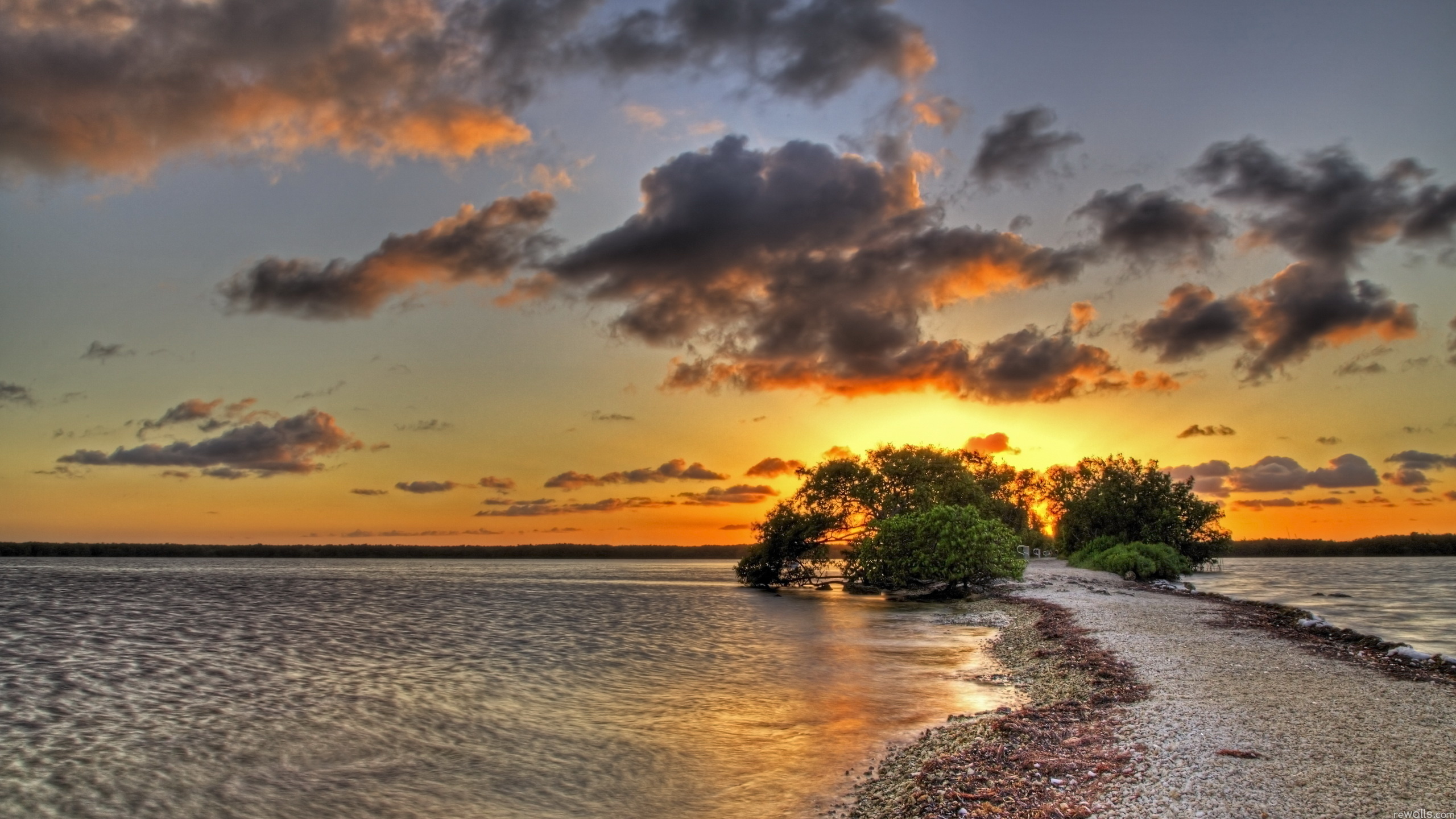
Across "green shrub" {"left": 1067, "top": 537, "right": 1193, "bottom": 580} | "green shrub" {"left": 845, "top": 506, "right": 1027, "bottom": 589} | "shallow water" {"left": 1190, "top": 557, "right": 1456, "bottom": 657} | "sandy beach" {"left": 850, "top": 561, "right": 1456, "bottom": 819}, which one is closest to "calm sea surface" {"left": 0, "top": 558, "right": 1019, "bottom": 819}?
"sandy beach" {"left": 850, "top": 561, "right": 1456, "bottom": 819}

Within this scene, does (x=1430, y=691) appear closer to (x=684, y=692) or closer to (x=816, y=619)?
(x=684, y=692)

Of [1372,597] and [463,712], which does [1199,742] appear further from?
[1372,597]

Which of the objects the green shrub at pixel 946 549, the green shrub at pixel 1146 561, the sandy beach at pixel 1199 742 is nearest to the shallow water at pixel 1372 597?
the green shrub at pixel 1146 561

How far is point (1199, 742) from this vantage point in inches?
417

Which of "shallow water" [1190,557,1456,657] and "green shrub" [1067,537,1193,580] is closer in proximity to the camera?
"shallow water" [1190,557,1456,657]

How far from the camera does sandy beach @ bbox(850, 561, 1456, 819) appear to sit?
27.9ft

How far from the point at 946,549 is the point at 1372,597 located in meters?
23.3

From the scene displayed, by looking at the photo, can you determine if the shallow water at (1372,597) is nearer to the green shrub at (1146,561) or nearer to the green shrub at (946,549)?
the green shrub at (1146,561)

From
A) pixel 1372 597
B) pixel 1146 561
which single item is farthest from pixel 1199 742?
pixel 1146 561

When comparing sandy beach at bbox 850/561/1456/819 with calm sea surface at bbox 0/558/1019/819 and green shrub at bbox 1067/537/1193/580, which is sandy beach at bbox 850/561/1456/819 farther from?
green shrub at bbox 1067/537/1193/580

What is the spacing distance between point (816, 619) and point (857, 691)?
18.6 m

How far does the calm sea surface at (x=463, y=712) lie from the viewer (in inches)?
468

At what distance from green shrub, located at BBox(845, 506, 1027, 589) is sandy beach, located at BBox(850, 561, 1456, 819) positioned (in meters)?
26.0

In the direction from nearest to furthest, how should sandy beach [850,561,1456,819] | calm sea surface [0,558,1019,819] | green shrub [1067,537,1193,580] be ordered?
1. sandy beach [850,561,1456,819]
2. calm sea surface [0,558,1019,819]
3. green shrub [1067,537,1193,580]
